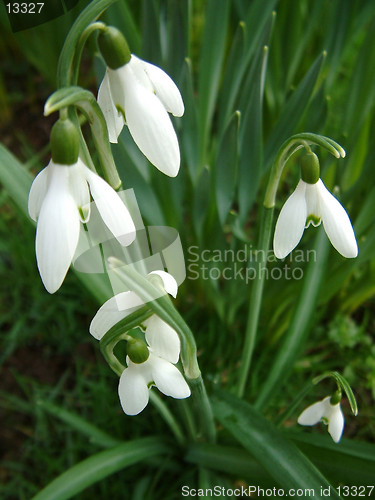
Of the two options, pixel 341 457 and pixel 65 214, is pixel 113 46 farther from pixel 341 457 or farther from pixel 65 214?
pixel 341 457

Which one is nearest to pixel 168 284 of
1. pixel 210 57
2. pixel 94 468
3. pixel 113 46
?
pixel 113 46

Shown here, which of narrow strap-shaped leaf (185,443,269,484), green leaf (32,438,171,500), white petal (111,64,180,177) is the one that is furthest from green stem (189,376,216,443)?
white petal (111,64,180,177)

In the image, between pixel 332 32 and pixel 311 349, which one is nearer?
pixel 332 32

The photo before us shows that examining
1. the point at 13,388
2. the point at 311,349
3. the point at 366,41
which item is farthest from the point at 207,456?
the point at 366,41

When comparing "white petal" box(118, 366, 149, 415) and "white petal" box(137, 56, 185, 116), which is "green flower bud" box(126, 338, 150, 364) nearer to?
"white petal" box(118, 366, 149, 415)

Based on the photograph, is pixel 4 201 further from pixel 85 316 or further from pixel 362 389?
pixel 362 389

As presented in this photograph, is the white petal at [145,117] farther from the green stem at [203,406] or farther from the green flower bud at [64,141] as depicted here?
the green stem at [203,406]
